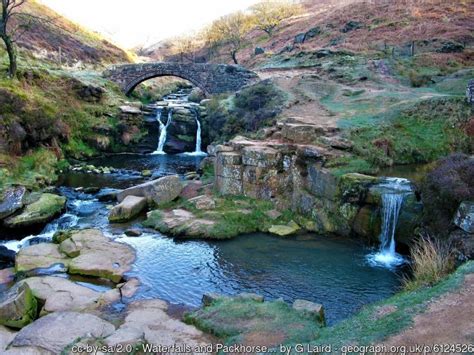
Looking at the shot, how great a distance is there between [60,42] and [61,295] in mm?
39009

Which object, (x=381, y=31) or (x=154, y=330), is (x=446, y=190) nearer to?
(x=154, y=330)

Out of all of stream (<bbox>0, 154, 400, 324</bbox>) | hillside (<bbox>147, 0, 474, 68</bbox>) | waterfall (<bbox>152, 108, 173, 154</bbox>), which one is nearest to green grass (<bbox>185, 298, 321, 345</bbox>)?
stream (<bbox>0, 154, 400, 324</bbox>)

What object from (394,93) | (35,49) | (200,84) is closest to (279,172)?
(394,93)

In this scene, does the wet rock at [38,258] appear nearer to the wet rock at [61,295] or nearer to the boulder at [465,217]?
the wet rock at [61,295]

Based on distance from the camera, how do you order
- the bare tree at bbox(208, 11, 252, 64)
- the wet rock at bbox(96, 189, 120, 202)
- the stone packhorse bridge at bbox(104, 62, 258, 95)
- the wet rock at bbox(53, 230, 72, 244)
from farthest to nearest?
the bare tree at bbox(208, 11, 252, 64) → the stone packhorse bridge at bbox(104, 62, 258, 95) → the wet rock at bbox(96, 189, 120, 202) → the wet rock at bbox(53, 230, 72, 244)

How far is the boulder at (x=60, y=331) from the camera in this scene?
8164 mm

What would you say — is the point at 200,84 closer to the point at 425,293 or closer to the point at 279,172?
the point at 279,172

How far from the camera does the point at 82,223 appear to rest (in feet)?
55.3

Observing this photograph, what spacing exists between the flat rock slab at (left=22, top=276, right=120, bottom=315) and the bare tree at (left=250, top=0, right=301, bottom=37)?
5171 cm

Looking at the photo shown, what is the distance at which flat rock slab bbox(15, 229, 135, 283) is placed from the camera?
1243 cm

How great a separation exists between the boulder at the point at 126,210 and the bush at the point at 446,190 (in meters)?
10.3

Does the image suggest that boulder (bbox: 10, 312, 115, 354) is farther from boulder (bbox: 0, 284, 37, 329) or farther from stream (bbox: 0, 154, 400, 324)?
stream (bbox: 0, 154, 400, 324)

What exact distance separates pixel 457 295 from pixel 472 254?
11.2ft

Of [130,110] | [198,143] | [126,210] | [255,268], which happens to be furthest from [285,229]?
[130,110]
